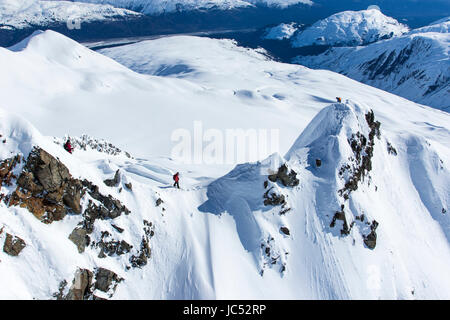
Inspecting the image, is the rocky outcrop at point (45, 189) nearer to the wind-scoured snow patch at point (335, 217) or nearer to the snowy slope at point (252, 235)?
the snowy slope at point (252, 235)

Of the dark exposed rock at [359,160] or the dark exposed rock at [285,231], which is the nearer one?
the dark exposed rock at [285,231]

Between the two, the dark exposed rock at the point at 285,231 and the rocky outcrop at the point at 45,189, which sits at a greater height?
the rocky outcrop at the point at 45,189

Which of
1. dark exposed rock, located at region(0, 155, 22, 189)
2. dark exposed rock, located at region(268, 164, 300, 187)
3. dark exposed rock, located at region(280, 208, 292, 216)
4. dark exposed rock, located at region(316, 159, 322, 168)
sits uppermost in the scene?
dark exposed rock, located at region(0, 155, 22, 189)

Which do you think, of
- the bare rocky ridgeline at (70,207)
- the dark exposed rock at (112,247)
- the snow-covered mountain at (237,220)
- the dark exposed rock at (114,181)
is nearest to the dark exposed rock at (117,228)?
the bare rocky ridgeline at (70,207)

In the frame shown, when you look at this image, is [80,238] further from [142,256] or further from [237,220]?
[237,220]

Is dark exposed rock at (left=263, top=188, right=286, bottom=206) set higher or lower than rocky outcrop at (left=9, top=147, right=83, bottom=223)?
lower

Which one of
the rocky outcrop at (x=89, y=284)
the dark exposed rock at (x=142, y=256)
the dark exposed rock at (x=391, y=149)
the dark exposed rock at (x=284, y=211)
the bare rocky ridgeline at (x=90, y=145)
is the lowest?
the bare rocky ridgeline at (x=90, y=145)

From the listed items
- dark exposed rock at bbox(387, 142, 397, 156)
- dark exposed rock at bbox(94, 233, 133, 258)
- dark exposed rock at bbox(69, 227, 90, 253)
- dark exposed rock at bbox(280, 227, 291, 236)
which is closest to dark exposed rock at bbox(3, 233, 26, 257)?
dark exposed rock at bbox(69, 227, 90, 253)

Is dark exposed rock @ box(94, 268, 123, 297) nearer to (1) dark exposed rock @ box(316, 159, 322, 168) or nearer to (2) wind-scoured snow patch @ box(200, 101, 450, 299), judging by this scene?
(2) wind-scoured snow patch @ box(200, 101, 450, 299)
